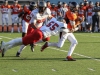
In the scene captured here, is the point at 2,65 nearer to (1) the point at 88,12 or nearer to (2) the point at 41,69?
(2) the point at 41,69

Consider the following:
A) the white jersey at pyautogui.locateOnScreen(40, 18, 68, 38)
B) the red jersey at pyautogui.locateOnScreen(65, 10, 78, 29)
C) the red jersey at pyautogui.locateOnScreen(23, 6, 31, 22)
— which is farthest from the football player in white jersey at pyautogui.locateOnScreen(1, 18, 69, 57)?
the red jersey at pyautogui.locateOnScreen(23, 6, 31, 22)

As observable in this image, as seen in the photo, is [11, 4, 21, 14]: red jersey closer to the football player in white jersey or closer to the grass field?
the grass field

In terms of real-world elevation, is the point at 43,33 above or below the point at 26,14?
below

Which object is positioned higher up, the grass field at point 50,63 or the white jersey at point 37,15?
the white jersey at point 37,15

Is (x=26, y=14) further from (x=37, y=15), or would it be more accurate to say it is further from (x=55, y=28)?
(x=55, y=28)

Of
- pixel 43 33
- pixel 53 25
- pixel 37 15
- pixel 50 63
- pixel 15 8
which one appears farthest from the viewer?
pixel 15 8

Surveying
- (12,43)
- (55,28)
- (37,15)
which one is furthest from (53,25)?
(12,43)

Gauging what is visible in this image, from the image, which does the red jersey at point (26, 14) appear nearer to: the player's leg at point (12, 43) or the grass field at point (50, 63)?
the grass field at point (50, 63)

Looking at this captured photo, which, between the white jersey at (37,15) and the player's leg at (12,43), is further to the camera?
the white jersey at (37,15)

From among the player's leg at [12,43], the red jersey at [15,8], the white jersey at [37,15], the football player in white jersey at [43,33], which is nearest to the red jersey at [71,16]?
the football player in white jersey at [43,33]

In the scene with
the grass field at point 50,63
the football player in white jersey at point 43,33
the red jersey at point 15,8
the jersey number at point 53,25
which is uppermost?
the jersey number at point 53,25

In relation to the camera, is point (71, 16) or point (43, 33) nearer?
point (43, 33)

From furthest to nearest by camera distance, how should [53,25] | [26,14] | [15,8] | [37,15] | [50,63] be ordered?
[15,8], [26,14], [37,15], [53,25], [50,63]

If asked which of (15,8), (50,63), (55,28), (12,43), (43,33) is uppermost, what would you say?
(55,28)
